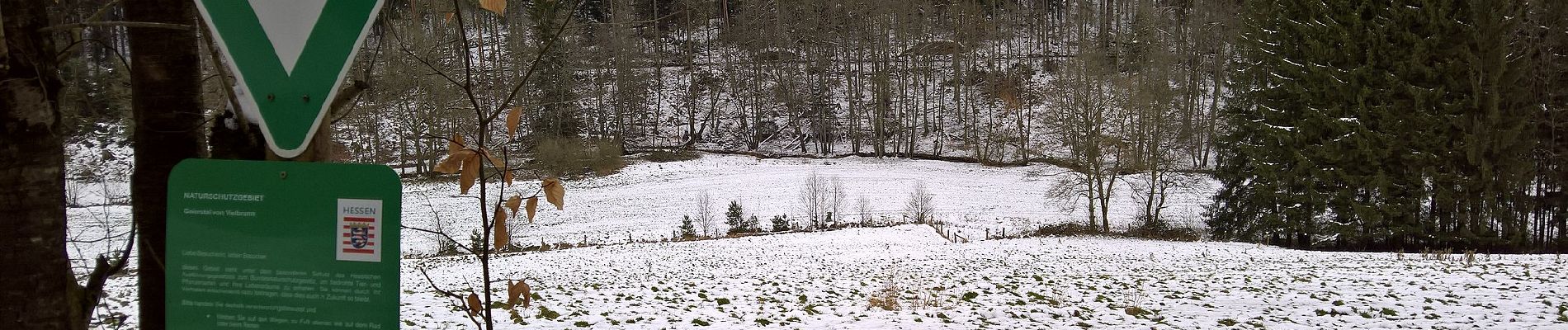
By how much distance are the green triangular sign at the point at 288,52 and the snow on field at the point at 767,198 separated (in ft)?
69.4

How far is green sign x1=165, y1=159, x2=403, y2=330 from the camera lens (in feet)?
4.53

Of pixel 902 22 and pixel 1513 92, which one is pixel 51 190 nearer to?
pixel 1513 92

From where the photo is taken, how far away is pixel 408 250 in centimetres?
2114

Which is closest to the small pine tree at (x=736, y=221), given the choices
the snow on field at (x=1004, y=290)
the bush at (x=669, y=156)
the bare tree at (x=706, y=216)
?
the bare tree at (x=706, y=216)

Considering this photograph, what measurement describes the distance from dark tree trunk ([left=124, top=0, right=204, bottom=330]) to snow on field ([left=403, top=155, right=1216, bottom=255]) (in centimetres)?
2073

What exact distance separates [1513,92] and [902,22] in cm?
2771

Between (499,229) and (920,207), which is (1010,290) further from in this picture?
(920,207)

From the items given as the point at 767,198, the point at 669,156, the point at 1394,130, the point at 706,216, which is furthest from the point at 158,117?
the point at 669,156

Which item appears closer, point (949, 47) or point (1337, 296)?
point (1337, 296)

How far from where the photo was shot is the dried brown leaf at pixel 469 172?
1534 millimetres

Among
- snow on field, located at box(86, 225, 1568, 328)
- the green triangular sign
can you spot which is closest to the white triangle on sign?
the green triangular sign

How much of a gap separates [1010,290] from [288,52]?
10.5 m

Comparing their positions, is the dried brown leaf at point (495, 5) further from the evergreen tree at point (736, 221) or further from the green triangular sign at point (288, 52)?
the evergreen tree at point (736, 221)

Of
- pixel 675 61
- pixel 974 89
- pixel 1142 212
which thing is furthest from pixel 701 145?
pixel 1142 212
